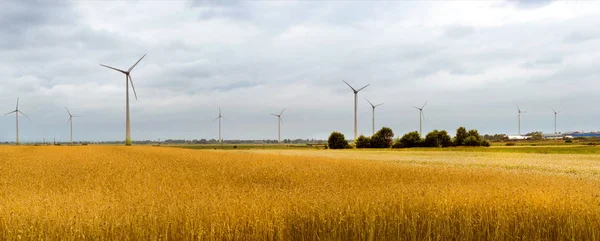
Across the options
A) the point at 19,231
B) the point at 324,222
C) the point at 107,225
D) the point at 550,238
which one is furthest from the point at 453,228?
the point at 19,231

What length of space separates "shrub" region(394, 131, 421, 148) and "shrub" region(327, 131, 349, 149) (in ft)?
39.6

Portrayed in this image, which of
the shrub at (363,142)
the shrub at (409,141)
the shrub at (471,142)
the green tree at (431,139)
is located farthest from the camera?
the shrub at (363,142)

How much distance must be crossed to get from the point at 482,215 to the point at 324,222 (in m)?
3.71

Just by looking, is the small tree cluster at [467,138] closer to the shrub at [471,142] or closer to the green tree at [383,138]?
the shrub at [471,142]

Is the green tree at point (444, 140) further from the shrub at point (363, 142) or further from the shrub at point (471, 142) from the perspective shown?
the shrub at point (363, 142)

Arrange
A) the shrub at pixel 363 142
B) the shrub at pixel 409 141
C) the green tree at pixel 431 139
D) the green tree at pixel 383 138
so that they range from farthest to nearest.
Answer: the shrub at pixel 363 142 → the green tree at pixel 383 138 → the shrub at pixel 409 141 → the green tree at pixel 431 139

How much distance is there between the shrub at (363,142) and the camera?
103625 millimetres

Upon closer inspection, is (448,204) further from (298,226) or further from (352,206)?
(298,226)

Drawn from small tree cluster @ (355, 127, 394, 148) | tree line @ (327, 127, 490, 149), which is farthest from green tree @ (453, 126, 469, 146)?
small tree cluster @ (355, 127, 394, 148)

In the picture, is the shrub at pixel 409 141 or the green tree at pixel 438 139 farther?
the shrub at pixel 409 141

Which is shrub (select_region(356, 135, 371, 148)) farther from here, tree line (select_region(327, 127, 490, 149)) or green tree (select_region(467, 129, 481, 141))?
green tree (select_region(467, 129, 481, 141))

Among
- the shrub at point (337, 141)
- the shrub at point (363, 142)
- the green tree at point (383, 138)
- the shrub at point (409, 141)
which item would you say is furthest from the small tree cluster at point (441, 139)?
the shrub at point (337, 141)

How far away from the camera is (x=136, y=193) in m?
12.4

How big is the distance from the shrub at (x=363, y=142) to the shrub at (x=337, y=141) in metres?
2.97
